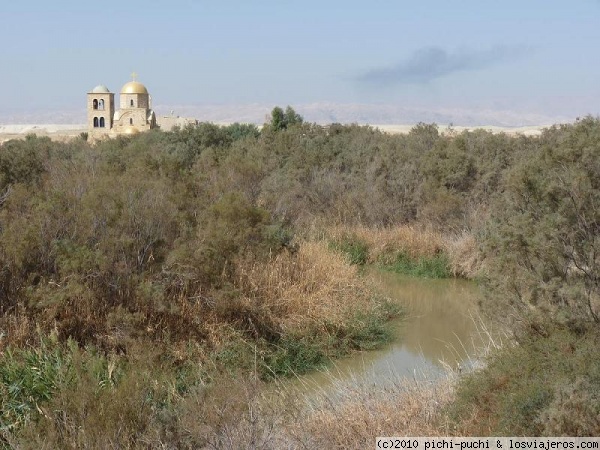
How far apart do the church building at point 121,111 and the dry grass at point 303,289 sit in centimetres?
5226

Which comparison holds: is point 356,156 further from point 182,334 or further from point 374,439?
point 374,439

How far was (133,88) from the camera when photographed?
2963 inches

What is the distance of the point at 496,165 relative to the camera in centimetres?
2277

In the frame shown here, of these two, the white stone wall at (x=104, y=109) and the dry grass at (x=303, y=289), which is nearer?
the dry grass at (x=303, y=289)

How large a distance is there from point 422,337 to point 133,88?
219ft

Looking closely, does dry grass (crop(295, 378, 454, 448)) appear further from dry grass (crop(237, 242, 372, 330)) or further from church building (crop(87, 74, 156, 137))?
church building (crop(87, 74, 156, 137))

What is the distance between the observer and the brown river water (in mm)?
10156

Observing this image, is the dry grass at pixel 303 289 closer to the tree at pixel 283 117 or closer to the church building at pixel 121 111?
the tree at pixel 283 117

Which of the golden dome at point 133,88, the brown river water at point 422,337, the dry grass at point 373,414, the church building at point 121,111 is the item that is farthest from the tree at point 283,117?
the golden dome at point 133,88

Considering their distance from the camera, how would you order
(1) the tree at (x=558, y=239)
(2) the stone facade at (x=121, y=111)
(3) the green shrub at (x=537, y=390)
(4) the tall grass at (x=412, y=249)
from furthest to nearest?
1. (2) the stone facade at (x=121, y=111)
2. (4) the tall grass at (x=412, y=249)
3. (1) the tree at (x=558, y=239)
4. (3) the green shrub at (x=537, y=390)

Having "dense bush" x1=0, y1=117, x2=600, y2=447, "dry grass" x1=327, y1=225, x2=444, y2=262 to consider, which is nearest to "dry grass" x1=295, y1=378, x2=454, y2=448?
"dense bush" x1=0, y1=117, x2=600, y2=447

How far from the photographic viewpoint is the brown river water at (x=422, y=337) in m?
10.2

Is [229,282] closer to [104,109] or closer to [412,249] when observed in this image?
[412,249]

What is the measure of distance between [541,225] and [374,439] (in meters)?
2.80
